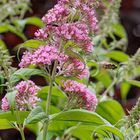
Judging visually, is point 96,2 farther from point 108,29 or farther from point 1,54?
point 108,29

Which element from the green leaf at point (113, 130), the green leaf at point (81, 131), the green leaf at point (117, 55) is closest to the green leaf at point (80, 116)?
the green leaf at point (113, 130)

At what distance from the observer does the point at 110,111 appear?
1487 mm

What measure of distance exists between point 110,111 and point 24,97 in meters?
0.44

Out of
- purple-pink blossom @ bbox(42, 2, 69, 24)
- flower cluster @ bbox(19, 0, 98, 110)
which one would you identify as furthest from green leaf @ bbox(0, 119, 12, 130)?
purple-pink blossom @ bbox(42, 2, 69, 24)

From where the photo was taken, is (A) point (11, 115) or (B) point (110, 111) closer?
(A) point (11, 115)

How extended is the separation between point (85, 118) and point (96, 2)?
0.84 feet

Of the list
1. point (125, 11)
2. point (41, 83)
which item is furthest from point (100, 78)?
point (125, 11)

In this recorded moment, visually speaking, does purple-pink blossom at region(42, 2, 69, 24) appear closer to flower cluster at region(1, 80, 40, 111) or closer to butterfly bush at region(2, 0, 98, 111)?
butterfly bush at region(2, 0, 98, 111)

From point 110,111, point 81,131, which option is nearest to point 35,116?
point 81,131

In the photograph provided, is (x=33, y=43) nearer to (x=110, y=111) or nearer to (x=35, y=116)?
(x=35, y=116)

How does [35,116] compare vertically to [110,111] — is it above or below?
above

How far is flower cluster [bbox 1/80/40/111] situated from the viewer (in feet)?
3.60

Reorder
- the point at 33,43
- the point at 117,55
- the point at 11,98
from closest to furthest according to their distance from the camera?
the point at 11,98, the point at 33,43, the point at 117,55

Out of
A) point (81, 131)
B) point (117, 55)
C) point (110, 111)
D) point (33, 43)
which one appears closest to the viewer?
point (33, 43)
